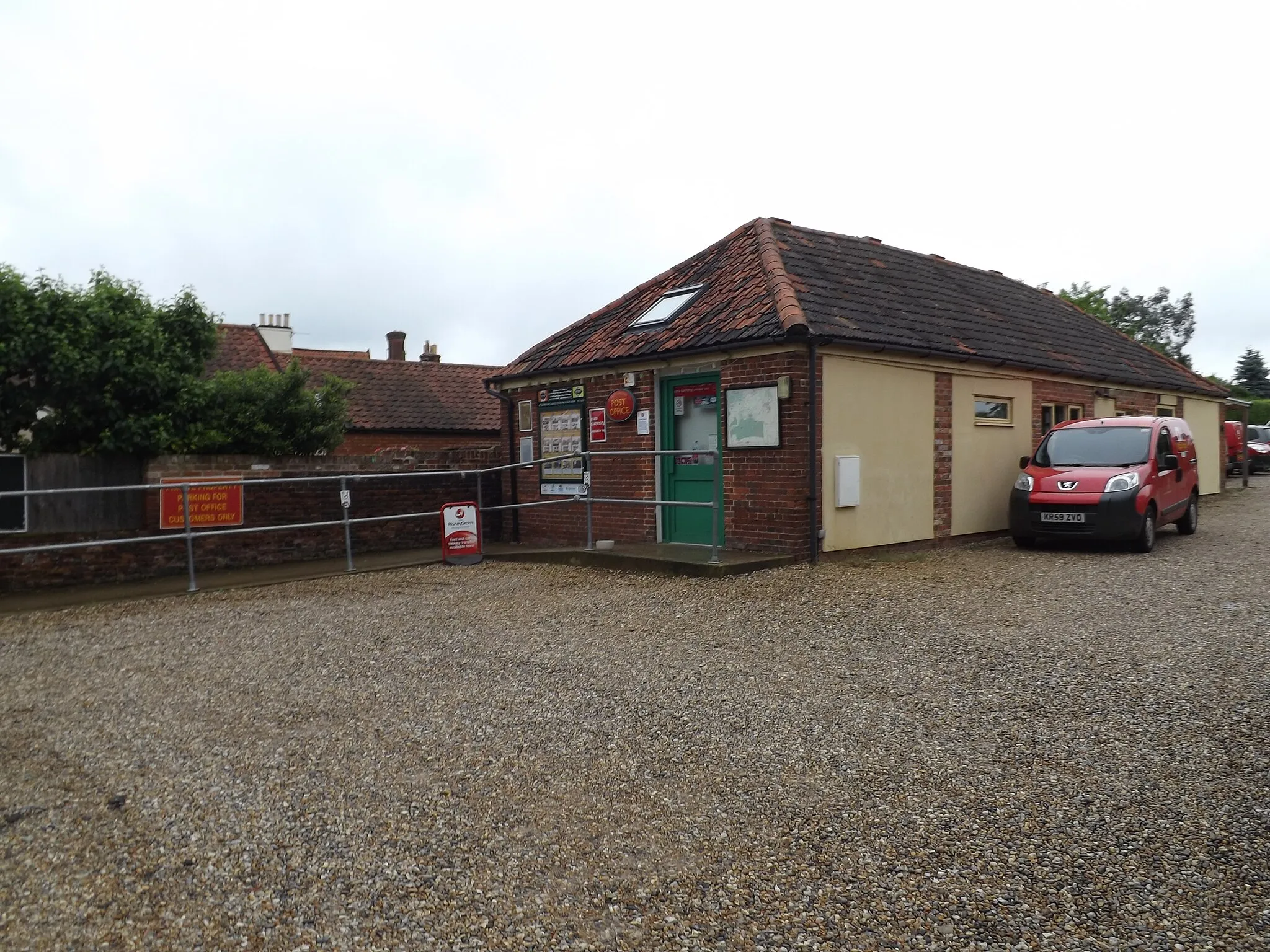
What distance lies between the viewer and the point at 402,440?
23.2 metres

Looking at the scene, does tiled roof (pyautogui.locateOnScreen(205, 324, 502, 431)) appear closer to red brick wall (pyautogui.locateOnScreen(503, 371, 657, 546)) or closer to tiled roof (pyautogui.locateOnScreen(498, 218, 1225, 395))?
red brick wall (pyautogui.locateOnScreen(503, 371, 657, 546))

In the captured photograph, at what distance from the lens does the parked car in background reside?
2579 cm

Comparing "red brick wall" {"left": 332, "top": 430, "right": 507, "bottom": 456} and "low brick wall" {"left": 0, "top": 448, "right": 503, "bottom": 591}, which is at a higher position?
"red brick wall" {"left": 332, "top": 430, "right": 507, "bottom": 456}

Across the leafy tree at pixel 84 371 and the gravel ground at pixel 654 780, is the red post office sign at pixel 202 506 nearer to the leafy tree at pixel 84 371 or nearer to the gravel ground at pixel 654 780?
the leafy tree at pixel 84 371

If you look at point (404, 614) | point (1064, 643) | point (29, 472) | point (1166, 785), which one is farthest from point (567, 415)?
point (1166, 785)

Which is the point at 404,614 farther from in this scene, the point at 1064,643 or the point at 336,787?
the point at 1064,643

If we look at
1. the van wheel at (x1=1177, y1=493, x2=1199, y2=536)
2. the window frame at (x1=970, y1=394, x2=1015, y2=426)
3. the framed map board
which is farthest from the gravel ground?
the van wheel at (x1=1177, y1=493, x2=1199, y2=536)

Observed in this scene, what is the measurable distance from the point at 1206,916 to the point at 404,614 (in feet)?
21.5

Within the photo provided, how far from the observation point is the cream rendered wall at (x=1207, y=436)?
19812mm

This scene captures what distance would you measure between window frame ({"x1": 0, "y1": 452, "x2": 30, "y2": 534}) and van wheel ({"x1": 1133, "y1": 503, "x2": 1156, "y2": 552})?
41.0 ft

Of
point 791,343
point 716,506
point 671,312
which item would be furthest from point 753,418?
point 671,312

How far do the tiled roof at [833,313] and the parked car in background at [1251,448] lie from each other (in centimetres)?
1036

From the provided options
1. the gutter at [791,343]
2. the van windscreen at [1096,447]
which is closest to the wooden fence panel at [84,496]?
the gutter at [791,343]

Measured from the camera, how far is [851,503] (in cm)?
1088
